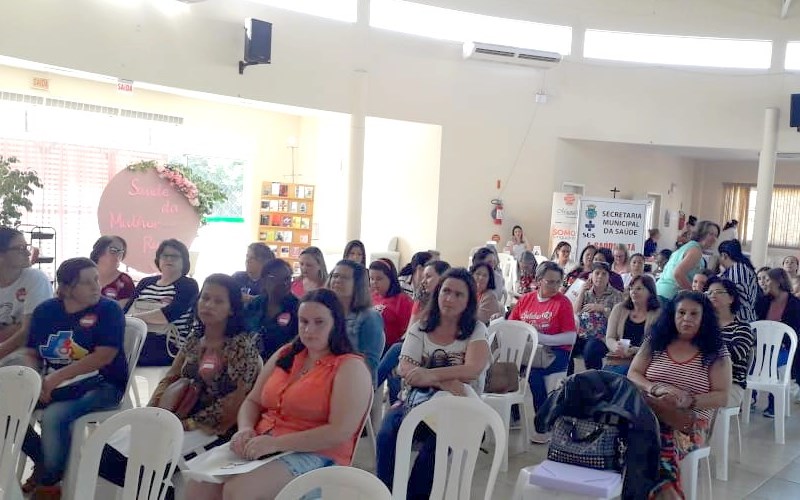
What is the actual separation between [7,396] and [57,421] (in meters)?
0.59

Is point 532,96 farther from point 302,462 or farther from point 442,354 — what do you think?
point 302,462

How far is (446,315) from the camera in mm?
3346

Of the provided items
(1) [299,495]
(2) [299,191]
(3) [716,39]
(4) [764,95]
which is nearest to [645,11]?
(3) [716,39]

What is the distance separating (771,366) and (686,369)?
2338mm

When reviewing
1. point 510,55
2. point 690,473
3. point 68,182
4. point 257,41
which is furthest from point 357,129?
point 690,473

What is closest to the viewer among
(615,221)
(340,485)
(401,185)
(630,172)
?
(340,485)

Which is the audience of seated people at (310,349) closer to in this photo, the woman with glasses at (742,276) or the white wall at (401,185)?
the woman with glasses at (742,276)

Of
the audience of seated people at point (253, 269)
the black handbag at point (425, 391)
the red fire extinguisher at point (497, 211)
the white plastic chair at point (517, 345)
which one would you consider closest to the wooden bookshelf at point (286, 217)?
the red fire extinguisher at point (497, 211)

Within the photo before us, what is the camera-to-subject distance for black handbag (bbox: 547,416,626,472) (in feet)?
9.38

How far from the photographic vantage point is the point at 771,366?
201 inches

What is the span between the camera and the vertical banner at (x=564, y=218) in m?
10.2

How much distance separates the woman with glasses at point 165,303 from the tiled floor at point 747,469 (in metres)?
1.31

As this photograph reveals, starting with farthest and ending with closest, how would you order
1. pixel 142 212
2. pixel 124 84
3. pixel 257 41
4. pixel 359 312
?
pixel 257 41 < pixel 124 84 < pixel 142 212 < pixel 359 312

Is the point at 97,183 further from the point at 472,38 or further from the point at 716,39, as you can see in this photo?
the point at 716,39
